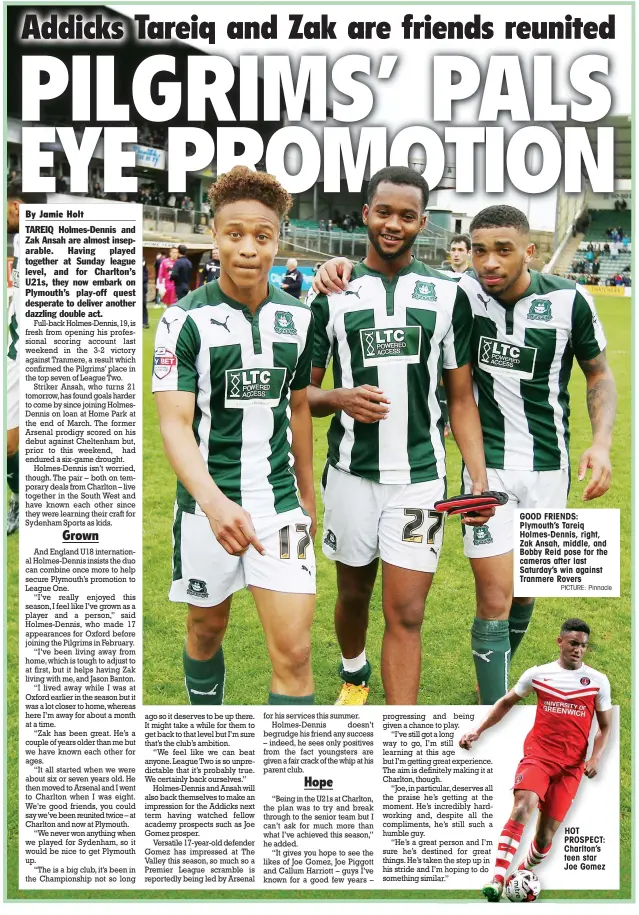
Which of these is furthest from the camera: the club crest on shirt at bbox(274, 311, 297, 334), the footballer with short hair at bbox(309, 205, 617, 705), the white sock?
the white sock

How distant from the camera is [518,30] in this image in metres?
4.39

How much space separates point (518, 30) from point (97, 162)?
7.17ft

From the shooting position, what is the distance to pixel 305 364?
157 inches

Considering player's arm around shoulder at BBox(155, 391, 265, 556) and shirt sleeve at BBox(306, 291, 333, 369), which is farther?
shirt sleeve at BBox(306, 291, 333, 369)

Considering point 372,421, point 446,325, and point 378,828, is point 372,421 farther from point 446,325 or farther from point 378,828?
point 378,828

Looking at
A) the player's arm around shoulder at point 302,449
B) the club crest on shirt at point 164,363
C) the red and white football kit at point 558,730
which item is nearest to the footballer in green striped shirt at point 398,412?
the player's arm around shoulder at point 302,449

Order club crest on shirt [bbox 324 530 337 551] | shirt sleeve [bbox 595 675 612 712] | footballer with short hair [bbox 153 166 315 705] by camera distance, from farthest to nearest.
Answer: club crest on shirt [bbox 324 530 337 551], shirt sleeve [bbox 595 675 612 712], footballer with short hair [bbox 153 166 315 705]

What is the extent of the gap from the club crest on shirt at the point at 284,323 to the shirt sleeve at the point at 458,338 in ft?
2.49

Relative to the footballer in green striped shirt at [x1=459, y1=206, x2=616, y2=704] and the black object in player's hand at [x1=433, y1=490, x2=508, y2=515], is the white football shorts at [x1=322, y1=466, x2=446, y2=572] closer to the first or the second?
the black object in player's hand at [x1=433, y1=490, x2=508, y2=515]

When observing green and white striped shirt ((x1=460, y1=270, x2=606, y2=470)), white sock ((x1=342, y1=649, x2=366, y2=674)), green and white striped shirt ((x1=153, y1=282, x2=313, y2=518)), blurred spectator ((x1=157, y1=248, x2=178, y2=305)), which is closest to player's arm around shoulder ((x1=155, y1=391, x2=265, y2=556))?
green and white striped shirt ((x1=153, y1=282, x2=313, y2=518))

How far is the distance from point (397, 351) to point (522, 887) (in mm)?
2573

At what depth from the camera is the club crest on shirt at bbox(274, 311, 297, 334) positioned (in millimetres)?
3896

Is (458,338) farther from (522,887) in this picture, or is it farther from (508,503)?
(522,887)

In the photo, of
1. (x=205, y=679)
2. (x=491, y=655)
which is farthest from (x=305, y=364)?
(x=491, y=655)
